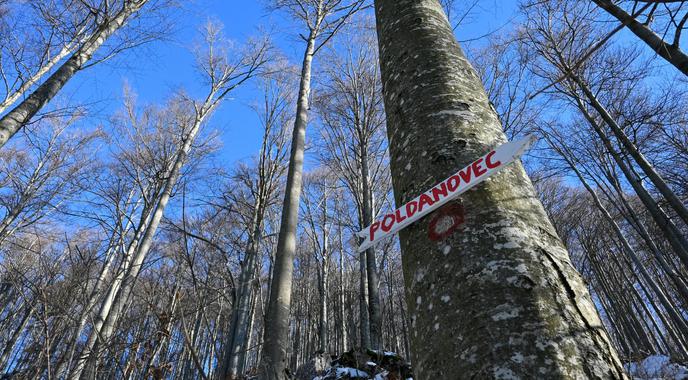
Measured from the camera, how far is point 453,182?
938 millimetres

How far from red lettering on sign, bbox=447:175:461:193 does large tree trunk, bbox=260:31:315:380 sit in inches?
93.1

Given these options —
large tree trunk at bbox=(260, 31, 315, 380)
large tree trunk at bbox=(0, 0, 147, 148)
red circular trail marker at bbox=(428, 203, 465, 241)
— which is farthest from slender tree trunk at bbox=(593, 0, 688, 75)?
large tree trunk at bbox=(0, 0, 147, 148)

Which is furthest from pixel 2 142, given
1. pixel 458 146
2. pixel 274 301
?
pixel 458 146

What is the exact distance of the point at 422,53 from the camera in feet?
4.64

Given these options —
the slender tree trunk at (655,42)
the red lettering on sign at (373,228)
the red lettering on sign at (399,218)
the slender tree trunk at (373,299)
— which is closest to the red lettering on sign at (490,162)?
the red lettering on sign at (399,218)

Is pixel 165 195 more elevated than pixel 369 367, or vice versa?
pixel 165 195

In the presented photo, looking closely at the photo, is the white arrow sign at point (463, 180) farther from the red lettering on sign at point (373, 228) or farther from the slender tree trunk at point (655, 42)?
the slender tree trunk at point (655, 42)

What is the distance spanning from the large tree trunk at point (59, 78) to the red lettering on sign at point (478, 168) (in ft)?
17.0

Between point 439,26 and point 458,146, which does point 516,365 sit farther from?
point 439,26

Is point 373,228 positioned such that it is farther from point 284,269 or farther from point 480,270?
point 284,269

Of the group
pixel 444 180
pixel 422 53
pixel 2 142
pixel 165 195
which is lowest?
pixel 444 180

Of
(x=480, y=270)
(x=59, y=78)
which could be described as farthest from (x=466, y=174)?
(x=59, y=78)

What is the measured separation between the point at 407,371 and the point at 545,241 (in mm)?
4783

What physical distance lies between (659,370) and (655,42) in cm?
566
